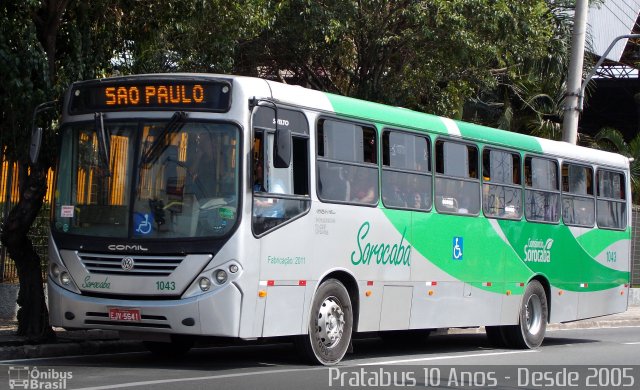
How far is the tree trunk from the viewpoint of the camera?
44.4 ft

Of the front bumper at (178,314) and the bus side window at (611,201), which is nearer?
the front bumper at (178,314)

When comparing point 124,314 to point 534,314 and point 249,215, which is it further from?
point 534,314

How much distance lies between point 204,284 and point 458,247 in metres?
5.08

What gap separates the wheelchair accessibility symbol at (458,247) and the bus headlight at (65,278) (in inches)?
223

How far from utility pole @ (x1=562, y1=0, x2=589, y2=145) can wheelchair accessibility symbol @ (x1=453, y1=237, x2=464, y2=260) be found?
7079mm

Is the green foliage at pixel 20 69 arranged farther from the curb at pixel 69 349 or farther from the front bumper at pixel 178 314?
the front bumper at pixel 178 314

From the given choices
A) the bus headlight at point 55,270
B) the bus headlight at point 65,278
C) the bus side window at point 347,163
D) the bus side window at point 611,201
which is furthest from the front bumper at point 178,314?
the bus side window at point 611,201

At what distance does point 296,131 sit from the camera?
12242mm

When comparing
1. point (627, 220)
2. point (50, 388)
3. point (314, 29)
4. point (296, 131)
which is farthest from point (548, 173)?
point (50, 388)

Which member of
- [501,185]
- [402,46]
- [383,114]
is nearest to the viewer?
[383,114]

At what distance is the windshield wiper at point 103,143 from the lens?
38.8ft

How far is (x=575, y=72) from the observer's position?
21.6 metres

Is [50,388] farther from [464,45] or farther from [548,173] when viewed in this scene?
[464,45]

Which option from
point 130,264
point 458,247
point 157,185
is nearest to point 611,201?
point 458,247
